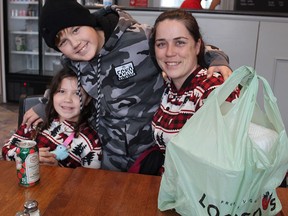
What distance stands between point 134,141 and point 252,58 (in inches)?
62.6

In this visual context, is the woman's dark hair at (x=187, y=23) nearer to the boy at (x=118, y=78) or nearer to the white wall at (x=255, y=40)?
the boy at (x=118, y=78)

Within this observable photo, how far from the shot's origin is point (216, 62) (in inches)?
55.1

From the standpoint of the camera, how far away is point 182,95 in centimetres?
134

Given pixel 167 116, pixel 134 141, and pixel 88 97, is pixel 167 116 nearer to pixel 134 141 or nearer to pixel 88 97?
pixel 134 141

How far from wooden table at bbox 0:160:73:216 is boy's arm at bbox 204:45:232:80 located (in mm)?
651

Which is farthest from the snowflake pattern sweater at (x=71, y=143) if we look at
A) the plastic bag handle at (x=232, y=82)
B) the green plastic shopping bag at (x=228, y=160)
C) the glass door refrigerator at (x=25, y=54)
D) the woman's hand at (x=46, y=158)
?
the glass door refrigerator at (x=25, y=54)

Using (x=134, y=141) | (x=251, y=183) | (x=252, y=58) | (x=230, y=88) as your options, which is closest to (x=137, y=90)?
(x=134, y=141)

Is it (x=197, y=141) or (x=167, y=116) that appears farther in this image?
(x=167, y=116)

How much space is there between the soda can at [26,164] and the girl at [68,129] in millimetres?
440

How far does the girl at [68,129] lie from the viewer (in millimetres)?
1539

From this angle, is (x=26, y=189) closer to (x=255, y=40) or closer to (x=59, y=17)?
(x=59, y=17)

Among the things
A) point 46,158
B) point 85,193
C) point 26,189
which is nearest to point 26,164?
point 26,189

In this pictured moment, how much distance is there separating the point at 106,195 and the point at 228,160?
1.32ft

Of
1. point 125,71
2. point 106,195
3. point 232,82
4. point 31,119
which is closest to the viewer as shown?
point 232,82
